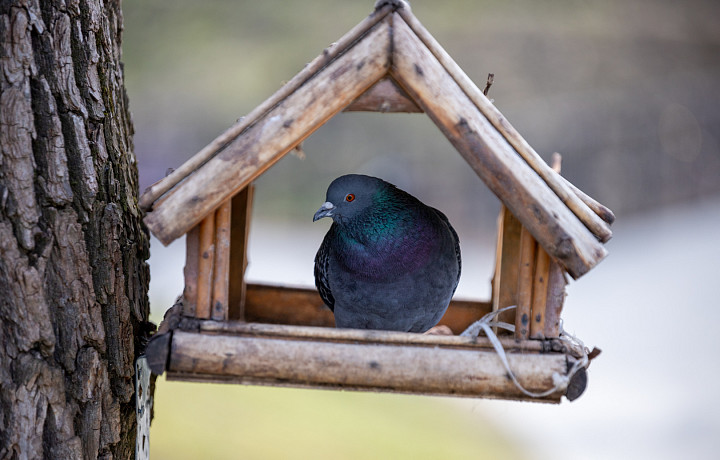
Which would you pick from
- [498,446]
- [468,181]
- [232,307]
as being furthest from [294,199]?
[232,307]

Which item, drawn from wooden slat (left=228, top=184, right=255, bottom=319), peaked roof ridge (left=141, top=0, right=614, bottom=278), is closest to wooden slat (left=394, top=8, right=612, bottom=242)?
peaked roof ridge (left=141, top=0, right=614, bottom=278)

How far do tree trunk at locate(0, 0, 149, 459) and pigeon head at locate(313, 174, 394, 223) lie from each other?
69cm

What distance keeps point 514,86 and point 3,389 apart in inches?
355

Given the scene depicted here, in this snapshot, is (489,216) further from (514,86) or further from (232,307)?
(232,307)

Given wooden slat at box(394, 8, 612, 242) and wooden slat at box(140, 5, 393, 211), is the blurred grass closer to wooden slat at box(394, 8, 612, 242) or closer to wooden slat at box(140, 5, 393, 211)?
wooden slat at box(140, 5, 393, 211)

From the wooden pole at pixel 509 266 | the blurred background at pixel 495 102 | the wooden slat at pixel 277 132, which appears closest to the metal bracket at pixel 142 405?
the wooden slat at pixel 277 132

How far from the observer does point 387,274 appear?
2.12 metres

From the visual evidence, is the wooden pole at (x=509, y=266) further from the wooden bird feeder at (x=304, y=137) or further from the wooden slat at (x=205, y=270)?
the wooden slat at (x=205, y=270)

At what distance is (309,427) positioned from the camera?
4.82 metres

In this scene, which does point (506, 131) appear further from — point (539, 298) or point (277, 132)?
point (277, 132)

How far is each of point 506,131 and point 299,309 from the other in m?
1.41

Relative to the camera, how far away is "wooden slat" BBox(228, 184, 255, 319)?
2.34 m

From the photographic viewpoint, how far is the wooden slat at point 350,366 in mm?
1731

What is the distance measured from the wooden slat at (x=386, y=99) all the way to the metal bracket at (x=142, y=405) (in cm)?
104
